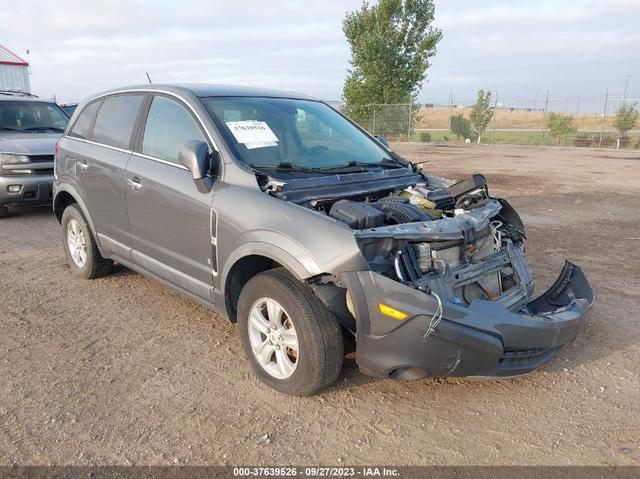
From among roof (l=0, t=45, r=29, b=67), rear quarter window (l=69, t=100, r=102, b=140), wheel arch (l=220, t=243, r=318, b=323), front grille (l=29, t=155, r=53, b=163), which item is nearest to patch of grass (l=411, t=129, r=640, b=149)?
roof (l=0, t=45, r=29, b=67)

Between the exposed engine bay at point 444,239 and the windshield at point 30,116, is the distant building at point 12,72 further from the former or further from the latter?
the exposed engine bay at point 444,239

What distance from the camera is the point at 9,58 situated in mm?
27328

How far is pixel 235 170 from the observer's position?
3.57 metres

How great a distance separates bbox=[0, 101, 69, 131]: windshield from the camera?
8906 millimetres

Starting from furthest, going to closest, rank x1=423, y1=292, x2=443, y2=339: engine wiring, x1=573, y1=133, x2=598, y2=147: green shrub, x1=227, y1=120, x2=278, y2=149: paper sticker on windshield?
1. x1=573, y1=133, x2=598, y2=147: green shrub
2. x1=227, y1=120, x2=278, y2=149: paper sticker on windshield
3. x1=423, y1=292, x2=443, y2=339: engine wiring

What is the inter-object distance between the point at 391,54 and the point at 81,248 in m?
26.7

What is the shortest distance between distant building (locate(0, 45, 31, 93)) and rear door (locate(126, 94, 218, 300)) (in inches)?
1044

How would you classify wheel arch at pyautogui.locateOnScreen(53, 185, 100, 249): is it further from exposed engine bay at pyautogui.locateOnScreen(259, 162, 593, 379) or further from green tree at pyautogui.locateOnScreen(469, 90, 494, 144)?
green tree at pyautogui.locateOnScreen(469, 90, 494, 144)

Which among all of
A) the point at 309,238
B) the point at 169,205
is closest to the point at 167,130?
the point at 169,205

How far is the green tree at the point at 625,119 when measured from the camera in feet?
79.4

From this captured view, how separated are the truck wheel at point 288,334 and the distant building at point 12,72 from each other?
2805 centimetres

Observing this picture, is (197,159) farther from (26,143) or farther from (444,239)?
(26,143)

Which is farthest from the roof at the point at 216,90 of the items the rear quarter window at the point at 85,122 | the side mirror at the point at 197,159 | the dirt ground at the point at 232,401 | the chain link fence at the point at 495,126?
the chain link fence at the point at 495,126

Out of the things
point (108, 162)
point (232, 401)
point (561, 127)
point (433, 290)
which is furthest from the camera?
point (561, 127)
